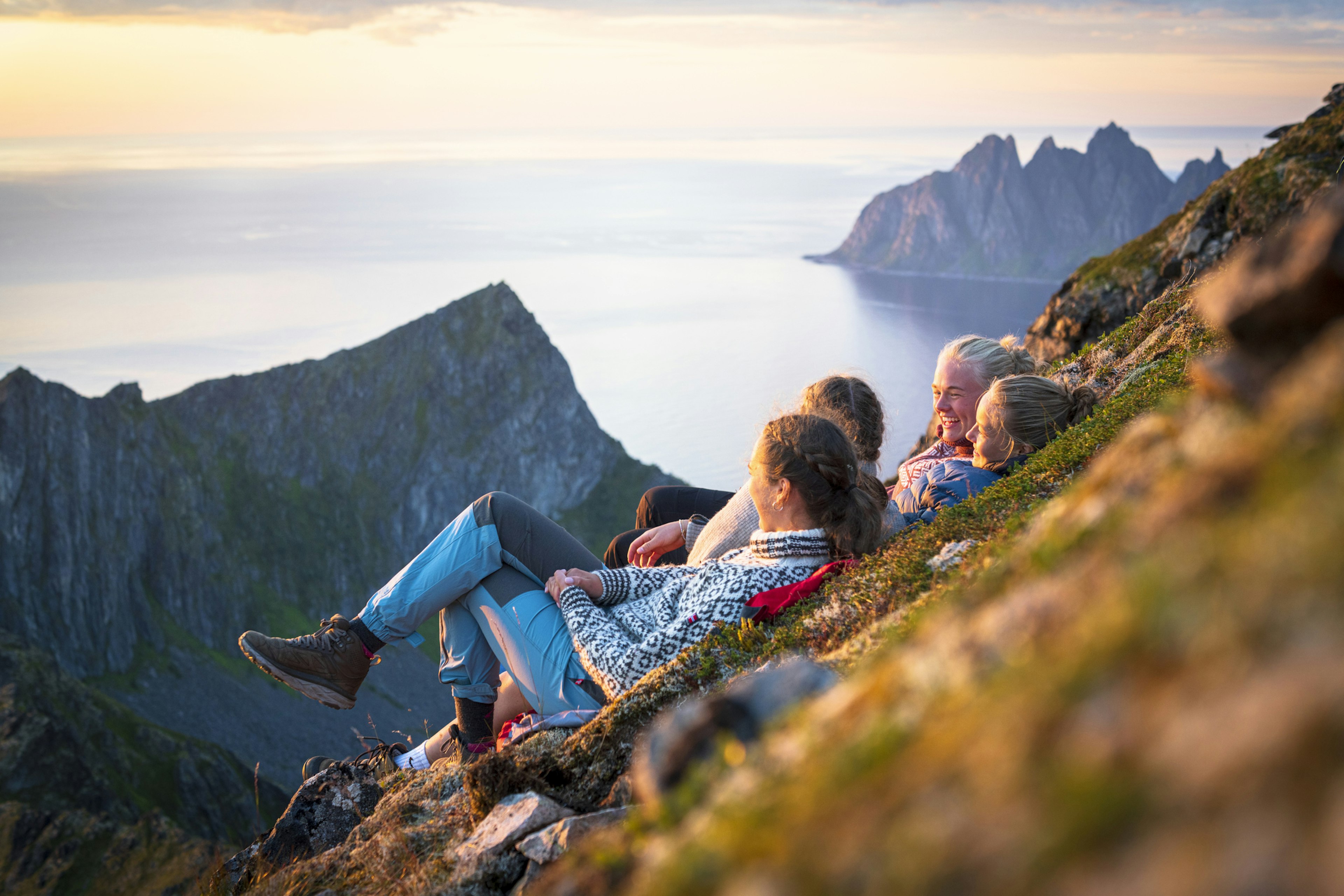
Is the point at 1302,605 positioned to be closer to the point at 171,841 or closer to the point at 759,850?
the point at 759,850

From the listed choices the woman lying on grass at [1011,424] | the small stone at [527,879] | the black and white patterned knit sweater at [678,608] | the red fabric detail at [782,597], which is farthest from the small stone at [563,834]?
the woman lying on grass at [1011,424]

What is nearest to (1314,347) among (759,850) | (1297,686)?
(1297,686)

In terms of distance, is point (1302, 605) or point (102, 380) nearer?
point (1302, 605)

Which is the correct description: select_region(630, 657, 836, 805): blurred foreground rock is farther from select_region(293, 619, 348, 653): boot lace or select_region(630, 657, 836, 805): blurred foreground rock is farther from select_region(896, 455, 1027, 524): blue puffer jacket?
select_region(293, 619, 348, 653): boot lace

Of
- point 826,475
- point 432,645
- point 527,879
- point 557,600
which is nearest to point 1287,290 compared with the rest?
point 826,475

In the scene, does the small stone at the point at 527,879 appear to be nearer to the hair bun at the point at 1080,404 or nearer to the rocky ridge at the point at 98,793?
the hair bun at the point at 1080,404

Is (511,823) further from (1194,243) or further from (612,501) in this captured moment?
(612,501)

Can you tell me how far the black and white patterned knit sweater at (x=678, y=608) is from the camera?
686cm

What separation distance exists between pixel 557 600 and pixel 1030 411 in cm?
534

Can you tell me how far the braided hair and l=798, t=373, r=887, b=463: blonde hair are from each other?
6.41 feet

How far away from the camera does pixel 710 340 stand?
18750 cm

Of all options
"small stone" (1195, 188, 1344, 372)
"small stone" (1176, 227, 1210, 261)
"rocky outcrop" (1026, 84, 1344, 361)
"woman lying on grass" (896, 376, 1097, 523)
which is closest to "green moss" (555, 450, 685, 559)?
"rocky outcrop" (1026, 84, 1344, 361)

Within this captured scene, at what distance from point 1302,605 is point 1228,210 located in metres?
29.6

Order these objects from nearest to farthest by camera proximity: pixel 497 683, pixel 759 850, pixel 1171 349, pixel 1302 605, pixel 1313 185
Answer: pixel 1302 605, pixel 759 850, pixel 497 683, pixel 1171 349, pixel 1313 185
